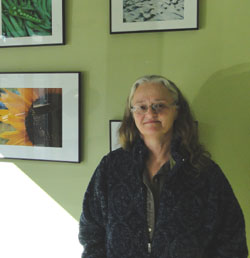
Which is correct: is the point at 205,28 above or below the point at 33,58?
above

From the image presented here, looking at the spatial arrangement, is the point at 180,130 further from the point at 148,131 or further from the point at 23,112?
the point at 23,112

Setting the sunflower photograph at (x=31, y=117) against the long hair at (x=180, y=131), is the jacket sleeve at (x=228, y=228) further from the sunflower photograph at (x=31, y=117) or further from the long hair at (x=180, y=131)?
the sunflower photograph at (x=31, y=117)

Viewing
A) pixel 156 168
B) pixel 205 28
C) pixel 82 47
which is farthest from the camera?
pixel 82 47

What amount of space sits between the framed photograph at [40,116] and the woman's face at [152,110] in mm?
500

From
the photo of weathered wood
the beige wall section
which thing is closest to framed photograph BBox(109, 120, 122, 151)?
the beige wall section

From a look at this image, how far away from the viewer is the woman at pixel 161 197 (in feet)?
→ 3.77

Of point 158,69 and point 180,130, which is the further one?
point 158,69

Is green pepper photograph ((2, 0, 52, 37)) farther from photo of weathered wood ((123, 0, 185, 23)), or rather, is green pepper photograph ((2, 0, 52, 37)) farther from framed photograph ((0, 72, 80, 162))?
photo of weathered wood ((123, 0, 185, 23))

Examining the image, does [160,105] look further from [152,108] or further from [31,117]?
[31,117]

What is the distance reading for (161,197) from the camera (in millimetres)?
1158

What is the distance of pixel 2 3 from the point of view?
170 cm

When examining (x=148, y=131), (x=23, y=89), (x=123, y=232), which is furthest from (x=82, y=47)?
(x=123, y=232)

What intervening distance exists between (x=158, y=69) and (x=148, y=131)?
1.49 feet

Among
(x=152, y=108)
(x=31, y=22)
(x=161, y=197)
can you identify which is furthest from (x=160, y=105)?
(x=31, y=22)
